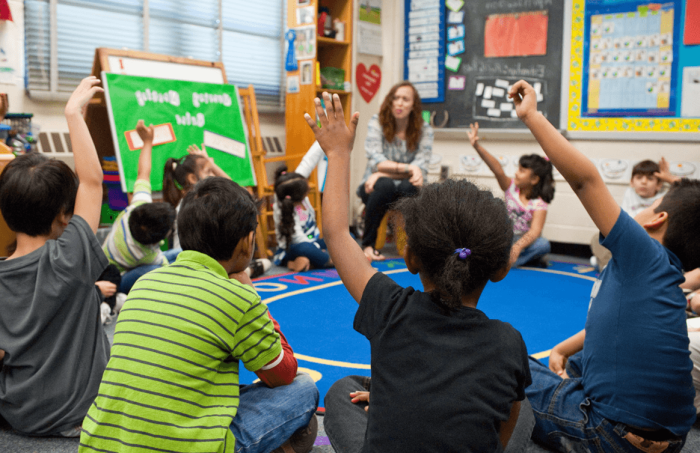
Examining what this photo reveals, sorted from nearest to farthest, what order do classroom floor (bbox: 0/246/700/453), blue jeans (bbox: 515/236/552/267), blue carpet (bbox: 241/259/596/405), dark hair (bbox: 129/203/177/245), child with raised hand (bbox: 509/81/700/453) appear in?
child with raised hand (bbox: 509/81/700/453) < classroom floor (bbox: 0/246/700/453) < blue carpet (bbox: 241/259/596/405) < dark hair (bbox: 129/203/177/245) < blue jeans (bbox: 515/236/552/267)

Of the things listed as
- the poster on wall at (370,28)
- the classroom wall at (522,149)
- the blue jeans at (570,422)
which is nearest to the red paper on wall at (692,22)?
the classroom wall at (522,149)

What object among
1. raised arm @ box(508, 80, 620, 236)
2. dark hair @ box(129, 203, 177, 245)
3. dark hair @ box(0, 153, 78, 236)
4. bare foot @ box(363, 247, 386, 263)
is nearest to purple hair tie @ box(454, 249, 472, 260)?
raised arm @ box(508, 80, 620, 236)

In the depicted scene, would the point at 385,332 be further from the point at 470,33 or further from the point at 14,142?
the point at 470,33

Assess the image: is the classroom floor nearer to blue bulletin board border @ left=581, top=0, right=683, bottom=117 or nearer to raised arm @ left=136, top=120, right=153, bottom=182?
raised arm @ left=136, top=120, right=153, bottom=182

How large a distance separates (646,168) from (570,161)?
9.45ft

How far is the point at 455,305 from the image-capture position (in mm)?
883

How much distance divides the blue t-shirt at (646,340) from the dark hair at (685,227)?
0.47ft

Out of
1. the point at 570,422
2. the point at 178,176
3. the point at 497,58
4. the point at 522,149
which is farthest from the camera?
the point at 497,58

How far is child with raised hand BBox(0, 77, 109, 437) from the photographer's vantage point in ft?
4.29

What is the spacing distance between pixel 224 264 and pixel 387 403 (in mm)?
437

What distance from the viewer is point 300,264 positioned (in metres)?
3.44

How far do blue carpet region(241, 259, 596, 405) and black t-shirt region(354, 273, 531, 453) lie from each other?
2.90ft

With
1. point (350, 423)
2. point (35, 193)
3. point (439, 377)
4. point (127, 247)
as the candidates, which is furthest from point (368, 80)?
point (439, 377)

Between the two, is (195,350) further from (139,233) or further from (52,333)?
(139,233)
